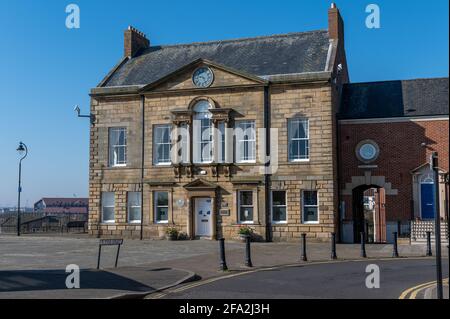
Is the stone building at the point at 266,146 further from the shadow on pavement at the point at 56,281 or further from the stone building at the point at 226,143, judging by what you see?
the shadow on pavement at the point at 56,281

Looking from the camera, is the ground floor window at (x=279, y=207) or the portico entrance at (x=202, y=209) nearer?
the ground floor window at (x=279, y=207)

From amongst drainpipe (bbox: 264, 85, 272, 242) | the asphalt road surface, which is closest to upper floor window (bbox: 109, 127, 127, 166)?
drainpipe (bbox: 264, 85, 272, 242)

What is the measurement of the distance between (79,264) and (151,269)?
9.98 ft

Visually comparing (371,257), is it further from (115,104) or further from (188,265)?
(115,104)

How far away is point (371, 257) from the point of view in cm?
2003

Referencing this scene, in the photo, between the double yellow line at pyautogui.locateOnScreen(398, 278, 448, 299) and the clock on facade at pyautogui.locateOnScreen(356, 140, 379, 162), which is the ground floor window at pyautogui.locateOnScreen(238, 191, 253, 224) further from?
the double yellow line at pyautogui.locateOnScreen(398, 278, 448, 299)

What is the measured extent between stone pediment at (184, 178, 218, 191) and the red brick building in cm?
692

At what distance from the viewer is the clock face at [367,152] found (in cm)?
2889

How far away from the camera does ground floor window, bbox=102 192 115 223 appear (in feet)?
104

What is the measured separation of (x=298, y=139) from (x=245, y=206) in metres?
4.51

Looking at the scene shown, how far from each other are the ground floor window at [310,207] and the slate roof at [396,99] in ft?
15.7

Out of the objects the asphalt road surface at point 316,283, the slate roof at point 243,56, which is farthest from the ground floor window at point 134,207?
the asphalt road surface at point 316,283

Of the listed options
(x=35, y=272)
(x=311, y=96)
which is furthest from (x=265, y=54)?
(x=35, y=272)

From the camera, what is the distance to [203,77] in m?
29.9
